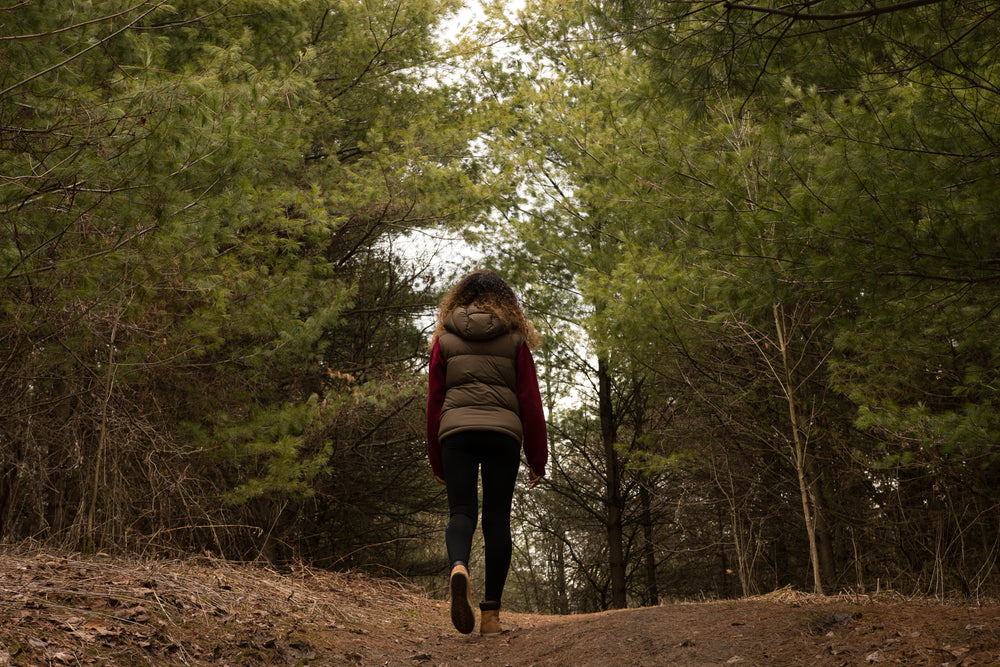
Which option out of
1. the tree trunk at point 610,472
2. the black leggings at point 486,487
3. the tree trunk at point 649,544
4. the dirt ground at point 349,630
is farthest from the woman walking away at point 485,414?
the tree trunk at point 649,544

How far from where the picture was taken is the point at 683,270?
7.23 metres

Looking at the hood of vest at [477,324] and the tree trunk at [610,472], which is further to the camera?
the tree trunk at [610,472]

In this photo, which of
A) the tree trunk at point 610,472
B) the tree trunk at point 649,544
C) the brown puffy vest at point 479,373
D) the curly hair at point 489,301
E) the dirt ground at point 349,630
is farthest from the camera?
the tree trunk at point 649,544

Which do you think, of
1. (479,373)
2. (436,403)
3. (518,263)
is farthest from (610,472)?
(479,373)

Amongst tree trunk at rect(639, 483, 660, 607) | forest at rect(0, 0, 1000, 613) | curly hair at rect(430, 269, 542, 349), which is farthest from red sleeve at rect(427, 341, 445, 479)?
Result: tree trunk at rect(639, 483, 660, 607)

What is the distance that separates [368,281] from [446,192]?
10.3 ft

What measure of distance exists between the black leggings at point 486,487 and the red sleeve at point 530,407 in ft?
0.48

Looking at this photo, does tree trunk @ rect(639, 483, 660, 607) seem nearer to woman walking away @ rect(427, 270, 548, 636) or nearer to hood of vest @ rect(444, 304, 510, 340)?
woman walking away @ rect(427, 270, 548, 636)

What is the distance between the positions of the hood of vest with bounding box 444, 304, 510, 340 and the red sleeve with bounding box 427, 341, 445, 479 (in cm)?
20

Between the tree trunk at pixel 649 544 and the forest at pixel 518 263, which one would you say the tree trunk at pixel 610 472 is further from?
the tree trunk at pixel 649 544

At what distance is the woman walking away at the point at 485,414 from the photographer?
4418 millimetres

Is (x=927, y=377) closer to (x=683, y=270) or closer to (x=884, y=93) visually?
(x=683, y=270)

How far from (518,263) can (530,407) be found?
793 centimetres

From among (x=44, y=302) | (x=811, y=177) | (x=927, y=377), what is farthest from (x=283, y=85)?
(x=927, y=377)
